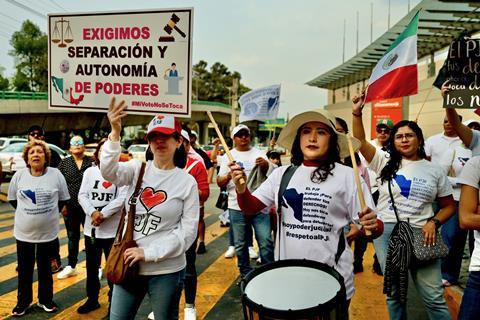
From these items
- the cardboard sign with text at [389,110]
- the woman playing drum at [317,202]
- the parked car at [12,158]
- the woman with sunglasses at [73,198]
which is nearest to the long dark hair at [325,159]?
the woman playing drum at [317,202]

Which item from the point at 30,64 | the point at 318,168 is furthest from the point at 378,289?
the point at 30,64

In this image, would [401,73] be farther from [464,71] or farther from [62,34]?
[62,34]

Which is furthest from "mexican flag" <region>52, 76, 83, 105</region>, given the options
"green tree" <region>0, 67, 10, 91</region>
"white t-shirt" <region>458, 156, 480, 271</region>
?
"green tree" <region>0, 67, 10, 91</region>

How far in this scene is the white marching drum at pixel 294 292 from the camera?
6.83 ft

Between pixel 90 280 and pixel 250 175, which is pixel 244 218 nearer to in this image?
pixel 250 175

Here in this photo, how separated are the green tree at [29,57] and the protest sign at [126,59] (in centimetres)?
6893

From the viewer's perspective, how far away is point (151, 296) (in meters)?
2.98

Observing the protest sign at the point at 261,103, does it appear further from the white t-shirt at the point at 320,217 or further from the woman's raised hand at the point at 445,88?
the white t-shirt at the point at 320,217

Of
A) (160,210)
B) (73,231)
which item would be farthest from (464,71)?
(73,231)

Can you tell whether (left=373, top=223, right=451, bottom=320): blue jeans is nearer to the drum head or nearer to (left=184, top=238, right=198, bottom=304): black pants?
the drum head

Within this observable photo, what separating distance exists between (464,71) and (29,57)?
72.3 metres

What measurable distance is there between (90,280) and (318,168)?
2995 millimetres

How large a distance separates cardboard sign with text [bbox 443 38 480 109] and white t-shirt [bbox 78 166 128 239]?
3259 mm

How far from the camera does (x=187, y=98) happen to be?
3393 mm
